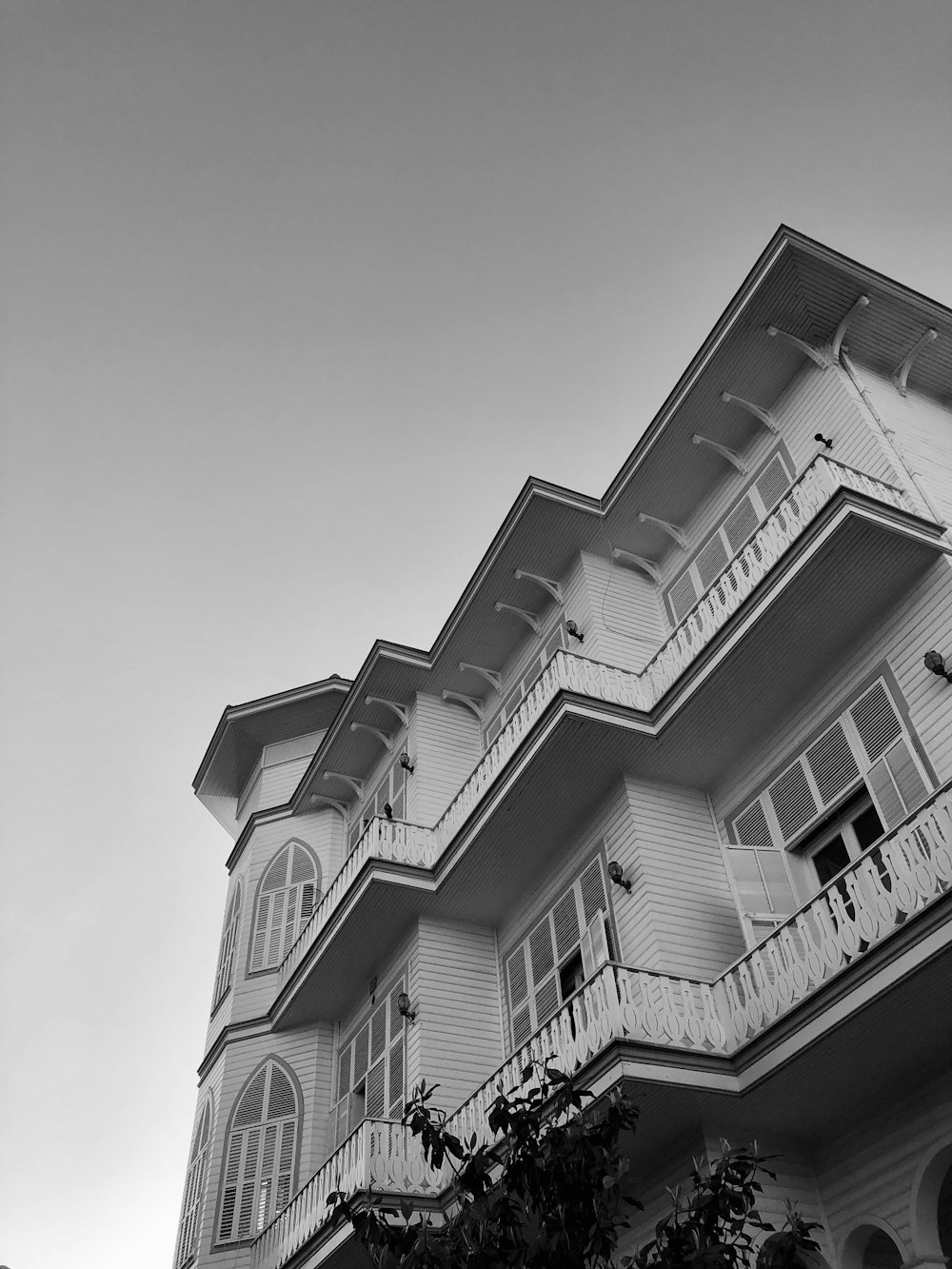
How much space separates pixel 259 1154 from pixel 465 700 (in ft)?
29.7

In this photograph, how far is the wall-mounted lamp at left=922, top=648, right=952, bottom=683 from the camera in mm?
11203

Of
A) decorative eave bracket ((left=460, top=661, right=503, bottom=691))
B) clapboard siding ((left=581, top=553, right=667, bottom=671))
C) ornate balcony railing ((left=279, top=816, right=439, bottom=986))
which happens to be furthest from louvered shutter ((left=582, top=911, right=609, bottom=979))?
decorative eave bracket ((left=460, top=661, right=503, bottom=691))

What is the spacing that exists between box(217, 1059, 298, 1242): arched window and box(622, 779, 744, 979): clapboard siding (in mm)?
8899

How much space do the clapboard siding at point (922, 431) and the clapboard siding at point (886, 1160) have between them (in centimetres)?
665

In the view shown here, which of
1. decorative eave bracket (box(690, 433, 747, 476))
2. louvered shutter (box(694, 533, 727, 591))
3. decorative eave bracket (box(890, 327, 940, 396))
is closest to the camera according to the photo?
decorative eave bracket (box(890, 327, 940, 396))

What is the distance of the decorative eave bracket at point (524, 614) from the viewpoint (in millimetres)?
20109

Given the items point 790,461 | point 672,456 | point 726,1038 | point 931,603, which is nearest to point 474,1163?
point 726,1038

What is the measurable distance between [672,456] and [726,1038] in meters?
9.71

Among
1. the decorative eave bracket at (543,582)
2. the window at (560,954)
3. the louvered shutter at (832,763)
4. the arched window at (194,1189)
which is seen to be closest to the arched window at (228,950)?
the arched window at (194,1189)

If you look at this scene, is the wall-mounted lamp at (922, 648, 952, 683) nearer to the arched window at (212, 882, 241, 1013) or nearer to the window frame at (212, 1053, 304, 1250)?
the window frame at (212, 1053, 304, 1250)

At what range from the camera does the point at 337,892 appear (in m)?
19.5

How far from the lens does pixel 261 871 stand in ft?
77.9

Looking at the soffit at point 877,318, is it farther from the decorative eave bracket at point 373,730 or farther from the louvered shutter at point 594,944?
the decorative eave bracket at point 373,730

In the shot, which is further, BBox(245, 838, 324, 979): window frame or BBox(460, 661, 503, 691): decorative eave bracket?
BBox(245, 838, 324, 979): window frame
